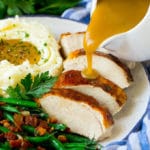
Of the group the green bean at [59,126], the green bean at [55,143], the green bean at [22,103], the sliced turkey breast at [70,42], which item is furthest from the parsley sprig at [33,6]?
the green bean at [55,143]

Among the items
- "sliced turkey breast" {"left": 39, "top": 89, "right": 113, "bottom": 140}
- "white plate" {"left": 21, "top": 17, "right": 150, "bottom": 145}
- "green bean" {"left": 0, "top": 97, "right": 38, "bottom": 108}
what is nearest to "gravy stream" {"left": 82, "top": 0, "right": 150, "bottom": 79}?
"sliced turkey breast" {"left": 39, "top": 89, "right": 113, "bottom": 140}

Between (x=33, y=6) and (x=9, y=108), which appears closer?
(x=9, y=108)

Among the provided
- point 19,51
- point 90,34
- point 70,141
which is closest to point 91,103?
point 70,141

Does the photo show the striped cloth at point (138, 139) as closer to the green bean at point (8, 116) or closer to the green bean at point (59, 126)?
the green bean at point (59, 126)

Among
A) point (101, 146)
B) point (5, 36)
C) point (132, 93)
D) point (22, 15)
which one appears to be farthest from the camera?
point (22, 15)

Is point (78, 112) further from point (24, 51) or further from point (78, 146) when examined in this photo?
point (24, 51)

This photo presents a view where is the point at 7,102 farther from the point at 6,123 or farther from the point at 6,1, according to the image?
the point at 6,1

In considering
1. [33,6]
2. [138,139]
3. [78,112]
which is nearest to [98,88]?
[78,112]
